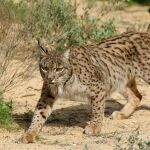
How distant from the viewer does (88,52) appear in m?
10.0

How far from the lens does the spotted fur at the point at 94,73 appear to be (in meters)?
9.50

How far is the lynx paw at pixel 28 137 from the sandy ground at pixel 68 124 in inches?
3.4

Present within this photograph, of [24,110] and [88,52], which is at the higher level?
[88,52]

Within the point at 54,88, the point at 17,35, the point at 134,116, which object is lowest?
the point at 134,116

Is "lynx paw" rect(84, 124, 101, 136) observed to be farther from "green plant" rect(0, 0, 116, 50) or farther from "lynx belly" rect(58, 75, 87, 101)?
"green plant" rect(0, 0, 116, 50)

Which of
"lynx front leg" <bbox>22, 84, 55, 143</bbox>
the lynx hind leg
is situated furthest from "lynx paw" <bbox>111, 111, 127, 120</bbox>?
"lynx front leg" <bbox>22, 84, 55, 143</bbox>

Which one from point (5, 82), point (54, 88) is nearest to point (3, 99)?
point (5, 82)

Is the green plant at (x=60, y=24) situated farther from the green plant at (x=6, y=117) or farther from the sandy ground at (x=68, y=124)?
the green plant at (x=6, y=117)

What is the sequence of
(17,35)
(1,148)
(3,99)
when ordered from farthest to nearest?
(3,99) < (17,35) < (1,148)

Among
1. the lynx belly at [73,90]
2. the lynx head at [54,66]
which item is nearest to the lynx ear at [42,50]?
the lynx head at [54,66]

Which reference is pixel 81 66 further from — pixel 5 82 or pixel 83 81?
pixel 5 82

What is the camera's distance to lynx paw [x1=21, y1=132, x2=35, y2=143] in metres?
9.09

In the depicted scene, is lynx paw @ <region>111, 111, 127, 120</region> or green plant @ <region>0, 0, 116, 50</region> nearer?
lynx paw @ <region>111, 111, 127, 120</region>

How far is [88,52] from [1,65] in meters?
1.15
